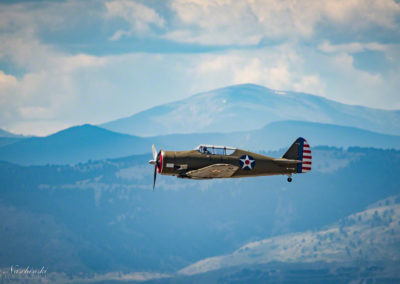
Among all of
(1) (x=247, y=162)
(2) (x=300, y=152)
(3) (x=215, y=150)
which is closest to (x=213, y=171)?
(3) (x=215, y=150)

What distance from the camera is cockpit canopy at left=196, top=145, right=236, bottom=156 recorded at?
68.2m

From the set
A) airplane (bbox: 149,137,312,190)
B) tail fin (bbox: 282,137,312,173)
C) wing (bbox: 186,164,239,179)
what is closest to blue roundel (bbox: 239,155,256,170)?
airplane (bbox: 149,137,312,190)

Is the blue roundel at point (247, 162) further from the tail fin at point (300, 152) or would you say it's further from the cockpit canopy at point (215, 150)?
the tail fin at point (300, 152)

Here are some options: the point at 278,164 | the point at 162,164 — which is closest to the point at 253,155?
the point at 278,164

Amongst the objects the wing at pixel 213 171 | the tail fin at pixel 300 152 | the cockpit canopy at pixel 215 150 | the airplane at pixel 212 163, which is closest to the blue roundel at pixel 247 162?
the airplane at pixel 212 163

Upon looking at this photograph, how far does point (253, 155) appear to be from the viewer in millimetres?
70312

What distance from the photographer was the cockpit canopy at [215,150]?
68.2 m

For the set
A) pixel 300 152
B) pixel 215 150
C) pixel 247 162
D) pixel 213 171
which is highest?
pixel 300 152

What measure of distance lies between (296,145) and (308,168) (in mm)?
3041

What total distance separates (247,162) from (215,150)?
3487 millimetres

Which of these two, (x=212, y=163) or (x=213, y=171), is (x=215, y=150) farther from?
(x=213, y=171)

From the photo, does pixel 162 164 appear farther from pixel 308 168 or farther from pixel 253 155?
pixel 308 168

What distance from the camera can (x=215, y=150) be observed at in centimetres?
6888

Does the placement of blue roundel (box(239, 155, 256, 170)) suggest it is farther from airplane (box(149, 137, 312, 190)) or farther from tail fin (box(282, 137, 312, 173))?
tail fin (box(282, 137, 312, 173))
